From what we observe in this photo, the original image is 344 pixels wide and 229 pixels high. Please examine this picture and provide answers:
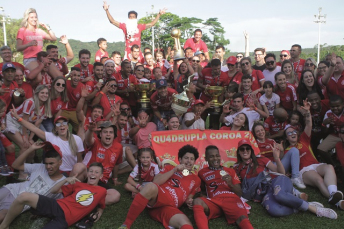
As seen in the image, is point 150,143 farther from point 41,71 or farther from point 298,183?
point 41,71

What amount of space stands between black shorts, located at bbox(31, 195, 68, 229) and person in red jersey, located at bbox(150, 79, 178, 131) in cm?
311

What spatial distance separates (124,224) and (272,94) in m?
4.16

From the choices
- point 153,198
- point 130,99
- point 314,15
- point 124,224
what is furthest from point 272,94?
point 314,15

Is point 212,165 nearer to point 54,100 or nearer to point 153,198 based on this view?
point 153,198

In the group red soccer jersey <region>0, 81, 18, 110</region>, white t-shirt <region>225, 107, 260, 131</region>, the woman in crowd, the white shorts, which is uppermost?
the woman in crowd

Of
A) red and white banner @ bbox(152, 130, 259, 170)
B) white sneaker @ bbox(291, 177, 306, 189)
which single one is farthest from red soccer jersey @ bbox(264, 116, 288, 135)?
white sneaker @ bbox(291, 177, 306, 189)

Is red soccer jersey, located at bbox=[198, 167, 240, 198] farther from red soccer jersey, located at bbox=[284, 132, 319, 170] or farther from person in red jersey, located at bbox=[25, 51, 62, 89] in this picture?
person in red jersey, located at bbox=[25, 51, 62, 89]

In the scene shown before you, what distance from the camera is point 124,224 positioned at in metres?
4.02

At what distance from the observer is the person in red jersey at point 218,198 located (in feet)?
13.3

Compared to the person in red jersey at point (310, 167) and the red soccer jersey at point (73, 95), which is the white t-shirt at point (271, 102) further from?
the red soccer jersey at point (73, 95)

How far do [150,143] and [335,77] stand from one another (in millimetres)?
3782

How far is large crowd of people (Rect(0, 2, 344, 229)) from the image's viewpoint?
14.1 ft

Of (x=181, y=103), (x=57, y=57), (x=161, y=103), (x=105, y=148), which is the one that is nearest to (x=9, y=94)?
(x=57, y=57)

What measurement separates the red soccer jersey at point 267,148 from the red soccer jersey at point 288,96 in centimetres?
132
